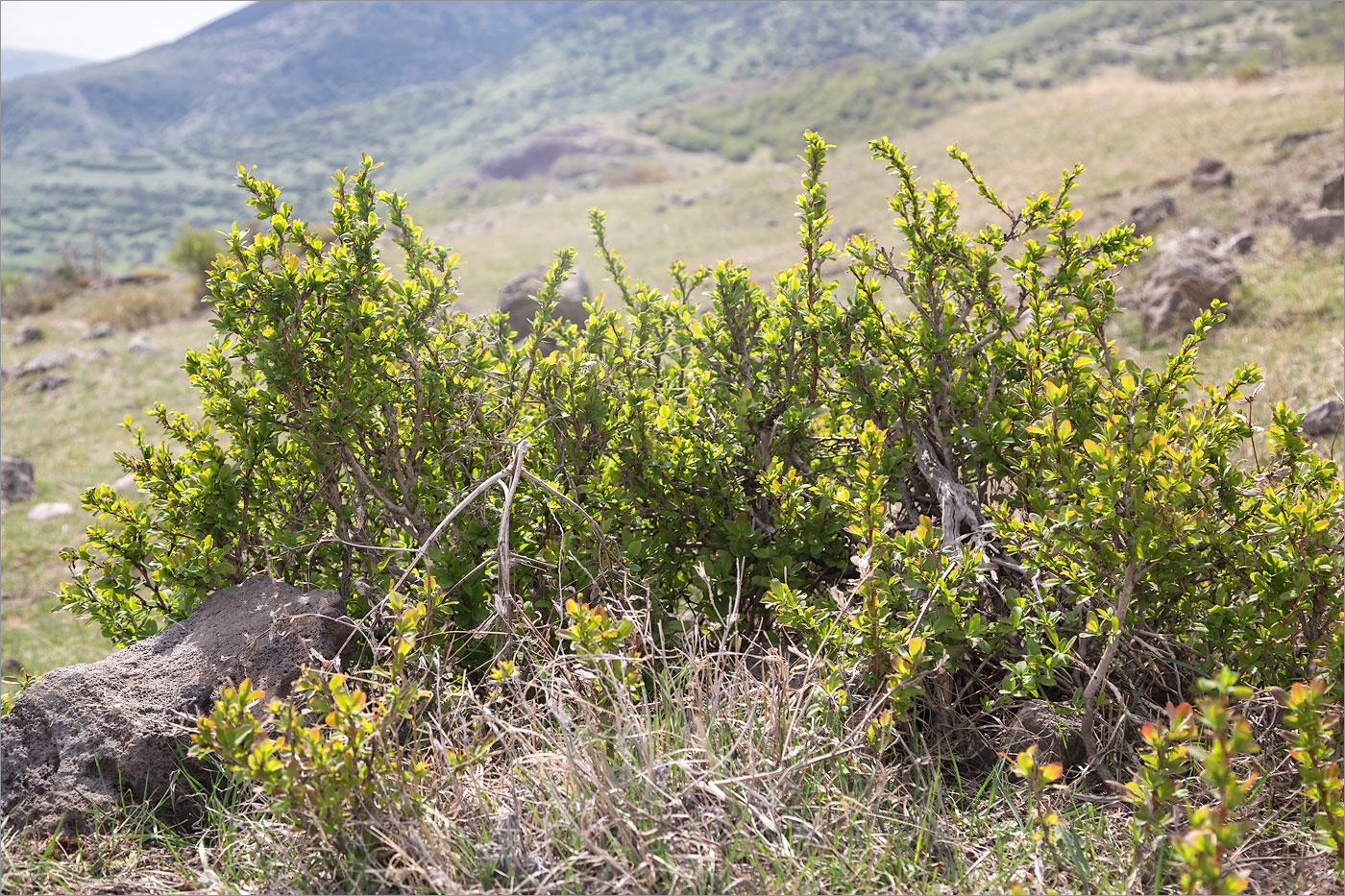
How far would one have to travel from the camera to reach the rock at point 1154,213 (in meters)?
10.5

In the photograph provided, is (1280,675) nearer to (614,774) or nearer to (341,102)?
(614,774)

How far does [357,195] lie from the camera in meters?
2.50

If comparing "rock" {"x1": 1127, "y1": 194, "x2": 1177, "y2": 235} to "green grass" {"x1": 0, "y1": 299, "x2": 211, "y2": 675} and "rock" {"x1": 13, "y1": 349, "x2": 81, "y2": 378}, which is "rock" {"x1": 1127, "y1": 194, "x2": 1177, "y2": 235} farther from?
"rock" {"x1": 13, "y1": 349, "x2": 81, "y2": 378}

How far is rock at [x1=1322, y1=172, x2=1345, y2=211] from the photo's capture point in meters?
8.44

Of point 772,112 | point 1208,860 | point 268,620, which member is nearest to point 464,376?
point 268,620

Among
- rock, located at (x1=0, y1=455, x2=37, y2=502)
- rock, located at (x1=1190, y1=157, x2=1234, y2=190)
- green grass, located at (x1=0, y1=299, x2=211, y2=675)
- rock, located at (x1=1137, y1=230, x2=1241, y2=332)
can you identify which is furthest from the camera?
rock, located at (x1=1190, y1=157, x2=1234, y2=190)

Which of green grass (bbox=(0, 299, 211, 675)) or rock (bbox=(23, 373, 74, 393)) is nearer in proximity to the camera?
green grass (bbox=(0, 299, 211, 675))

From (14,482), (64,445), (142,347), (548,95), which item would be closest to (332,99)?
(548,95)

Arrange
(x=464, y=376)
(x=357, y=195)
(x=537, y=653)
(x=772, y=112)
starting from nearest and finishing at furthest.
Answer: (x=537, y=653)
(x=357, y=195)
(x=464, y=376)
(x=772, y=112)

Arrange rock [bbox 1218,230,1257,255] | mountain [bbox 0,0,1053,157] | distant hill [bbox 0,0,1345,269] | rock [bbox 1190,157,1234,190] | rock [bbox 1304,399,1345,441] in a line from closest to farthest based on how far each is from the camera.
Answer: rock [bbox 1304,399,1345,441], rock [bbox 1218,230,1257,255], rock [bbox 1190,157,1234,190], distant hill [bbox 0,0,1345,269], mountain [bbox 0,0,1053,157]

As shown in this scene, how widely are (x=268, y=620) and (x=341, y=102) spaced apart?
7770 inches

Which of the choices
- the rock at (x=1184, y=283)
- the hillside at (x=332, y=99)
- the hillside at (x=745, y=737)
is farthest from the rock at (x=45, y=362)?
the hillside at (x=332, y=99)

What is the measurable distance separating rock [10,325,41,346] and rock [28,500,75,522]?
1081cm

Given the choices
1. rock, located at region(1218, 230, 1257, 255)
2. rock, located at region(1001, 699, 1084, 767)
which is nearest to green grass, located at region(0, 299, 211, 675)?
rock, located at region(1001, 699, 1084, 767)
